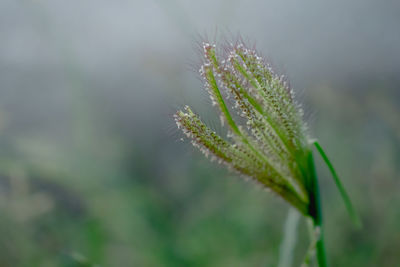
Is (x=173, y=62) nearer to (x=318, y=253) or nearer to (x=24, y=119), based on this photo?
(x=24, y=119)

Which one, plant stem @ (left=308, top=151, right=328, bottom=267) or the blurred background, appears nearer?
plant stem @ (left=308, top=151, right=328, bottom=267)

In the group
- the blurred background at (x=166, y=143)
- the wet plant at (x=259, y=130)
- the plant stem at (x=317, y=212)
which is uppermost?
the blurred background at (x=166, y=143)

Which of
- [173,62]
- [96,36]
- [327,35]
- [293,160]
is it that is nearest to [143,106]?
[96,36]

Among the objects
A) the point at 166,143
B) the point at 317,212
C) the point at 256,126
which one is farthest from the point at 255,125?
the point at 166,143

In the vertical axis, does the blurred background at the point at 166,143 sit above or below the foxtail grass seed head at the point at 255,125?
above

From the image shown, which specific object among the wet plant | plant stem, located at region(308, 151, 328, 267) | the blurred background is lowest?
plant stem, located at region(308, 151, 328, 267)

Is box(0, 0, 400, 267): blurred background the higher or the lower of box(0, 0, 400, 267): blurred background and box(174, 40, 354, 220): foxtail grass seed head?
the higher

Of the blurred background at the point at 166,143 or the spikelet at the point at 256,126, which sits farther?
the blurred background at the point at 166,143
